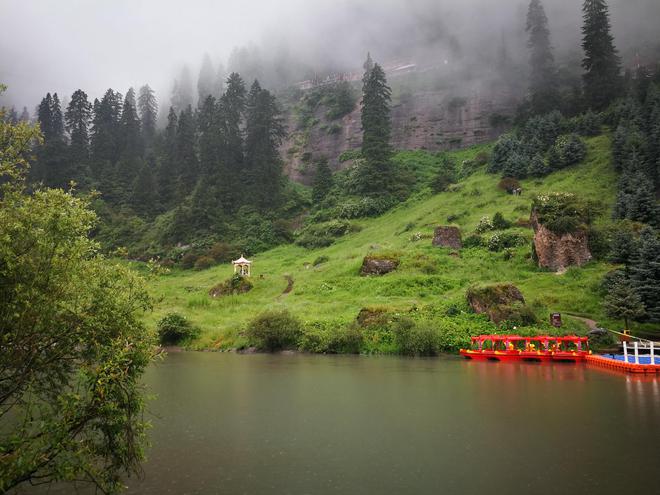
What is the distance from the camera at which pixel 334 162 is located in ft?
390

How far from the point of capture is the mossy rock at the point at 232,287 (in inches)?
2480

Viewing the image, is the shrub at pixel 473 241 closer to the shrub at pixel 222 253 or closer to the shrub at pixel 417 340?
the shrub at pixel 417 340

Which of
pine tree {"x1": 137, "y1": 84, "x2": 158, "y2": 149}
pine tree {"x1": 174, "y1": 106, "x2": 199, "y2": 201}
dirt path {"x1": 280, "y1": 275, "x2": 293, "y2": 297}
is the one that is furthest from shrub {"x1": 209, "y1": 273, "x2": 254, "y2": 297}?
pine tree {"x1": 137, "y1": 84, "x2": 158, "y2": 149}

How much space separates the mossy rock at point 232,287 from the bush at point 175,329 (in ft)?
32.6

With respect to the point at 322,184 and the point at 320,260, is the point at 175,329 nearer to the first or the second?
the point at 320,260

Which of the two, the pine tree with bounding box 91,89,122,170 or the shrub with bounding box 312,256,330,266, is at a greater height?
the pine tree with bounding box 91,89,122,170

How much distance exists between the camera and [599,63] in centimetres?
8975

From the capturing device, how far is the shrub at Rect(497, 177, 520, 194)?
2936 inches

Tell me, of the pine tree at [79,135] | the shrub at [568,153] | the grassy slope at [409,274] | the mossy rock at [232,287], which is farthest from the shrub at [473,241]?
the pine tree at [79,135]

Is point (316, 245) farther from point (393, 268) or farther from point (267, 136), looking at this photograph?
point (267, 136)

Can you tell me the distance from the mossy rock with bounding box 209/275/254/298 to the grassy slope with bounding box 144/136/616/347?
3.77 feet

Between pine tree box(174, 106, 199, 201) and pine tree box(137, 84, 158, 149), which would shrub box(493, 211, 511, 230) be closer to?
pine tree box(174, 106, 199, 201)

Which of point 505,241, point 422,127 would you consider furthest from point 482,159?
point 505,241

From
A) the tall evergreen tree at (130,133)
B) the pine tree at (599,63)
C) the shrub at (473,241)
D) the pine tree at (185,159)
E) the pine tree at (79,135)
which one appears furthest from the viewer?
the tall evergreen tree at (130,133)
